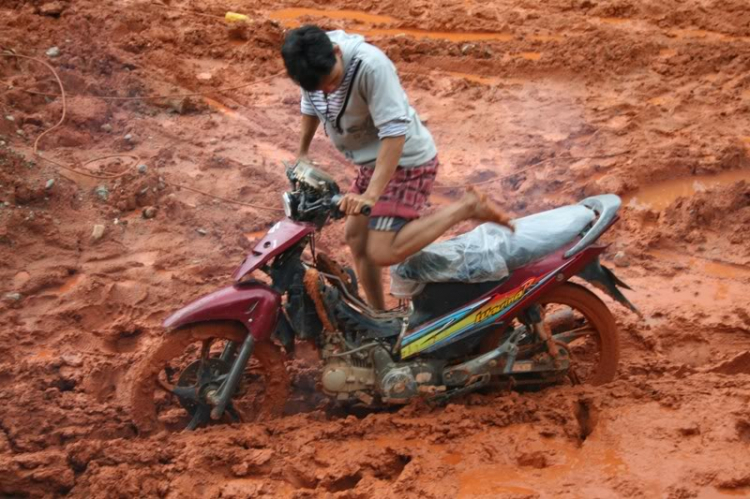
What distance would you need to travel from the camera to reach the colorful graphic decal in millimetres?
3945

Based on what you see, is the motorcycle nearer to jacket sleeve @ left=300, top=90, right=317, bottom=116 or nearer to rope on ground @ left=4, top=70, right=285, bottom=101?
jacket sleeve @ left=300, top=90, right=317, bottom=116

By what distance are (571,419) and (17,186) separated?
4.16 metres

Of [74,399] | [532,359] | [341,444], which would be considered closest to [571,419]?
[532,359]

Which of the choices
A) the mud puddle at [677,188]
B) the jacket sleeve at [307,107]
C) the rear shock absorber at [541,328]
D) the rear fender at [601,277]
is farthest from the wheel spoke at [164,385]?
the mud puddle at [677,188]

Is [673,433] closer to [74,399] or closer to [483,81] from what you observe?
[74,399]

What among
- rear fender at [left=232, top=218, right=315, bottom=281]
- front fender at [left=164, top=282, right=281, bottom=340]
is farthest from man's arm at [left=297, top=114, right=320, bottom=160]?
front fender at [left=164, top=282, right=281, bottom=340]

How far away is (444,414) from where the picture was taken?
3.97 metres

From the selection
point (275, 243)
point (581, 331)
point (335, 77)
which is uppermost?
point (335, 77)

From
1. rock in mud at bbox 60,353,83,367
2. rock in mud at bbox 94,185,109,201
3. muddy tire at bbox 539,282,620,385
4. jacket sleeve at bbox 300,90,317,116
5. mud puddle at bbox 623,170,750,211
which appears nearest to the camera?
jacket sleeve at bbox 300,90,317,116

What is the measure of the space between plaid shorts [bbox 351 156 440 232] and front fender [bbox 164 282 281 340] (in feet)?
1.94

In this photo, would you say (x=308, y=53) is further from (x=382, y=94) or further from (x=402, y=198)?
(x=402, y=198)

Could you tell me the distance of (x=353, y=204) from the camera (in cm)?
348

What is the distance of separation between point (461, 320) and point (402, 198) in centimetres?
65

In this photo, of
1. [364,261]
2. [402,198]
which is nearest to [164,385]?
[364,261]
